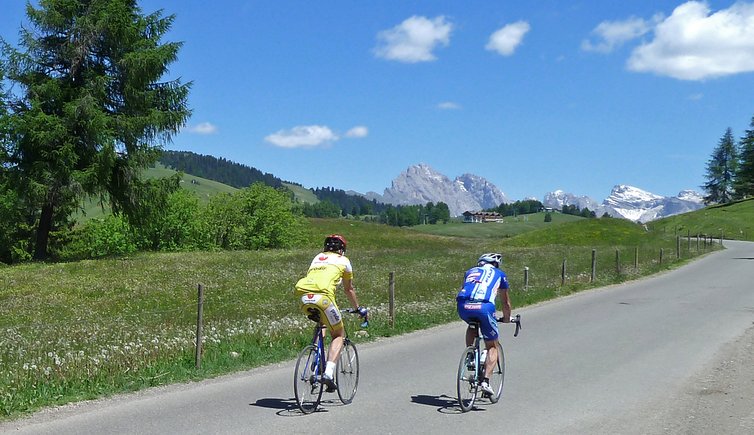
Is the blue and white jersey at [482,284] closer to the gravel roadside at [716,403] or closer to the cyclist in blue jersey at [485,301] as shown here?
the cyclist in blue jersey at [485,301]

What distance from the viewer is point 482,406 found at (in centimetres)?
828

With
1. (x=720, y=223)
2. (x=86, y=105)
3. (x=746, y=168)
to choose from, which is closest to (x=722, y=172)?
(x=746, y=168)

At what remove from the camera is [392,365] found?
10930 mm

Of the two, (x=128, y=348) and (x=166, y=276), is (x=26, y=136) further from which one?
(x=128, y=348)

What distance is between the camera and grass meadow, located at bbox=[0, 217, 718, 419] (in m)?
9.45

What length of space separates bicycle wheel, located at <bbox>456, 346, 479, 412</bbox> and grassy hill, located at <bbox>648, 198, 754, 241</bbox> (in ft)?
295

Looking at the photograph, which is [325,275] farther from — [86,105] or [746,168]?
[746,168]

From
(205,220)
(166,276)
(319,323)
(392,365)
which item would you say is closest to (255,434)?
(319,323)

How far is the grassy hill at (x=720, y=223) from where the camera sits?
94.8 metres

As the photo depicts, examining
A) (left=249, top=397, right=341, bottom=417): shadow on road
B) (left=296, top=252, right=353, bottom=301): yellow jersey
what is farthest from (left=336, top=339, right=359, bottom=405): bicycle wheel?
(left=296, top=252, right=353, bottom=301): yellow jersey

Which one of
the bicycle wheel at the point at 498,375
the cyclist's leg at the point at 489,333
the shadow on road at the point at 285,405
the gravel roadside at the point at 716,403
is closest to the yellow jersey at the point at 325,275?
the shadow on road at the point at 285,405

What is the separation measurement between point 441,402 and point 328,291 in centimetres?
219

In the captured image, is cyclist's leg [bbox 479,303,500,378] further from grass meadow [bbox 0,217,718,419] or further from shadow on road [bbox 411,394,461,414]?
grass meadow [bbox 0,217,718,419]

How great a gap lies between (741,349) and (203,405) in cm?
1011
